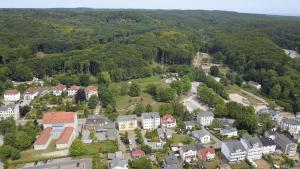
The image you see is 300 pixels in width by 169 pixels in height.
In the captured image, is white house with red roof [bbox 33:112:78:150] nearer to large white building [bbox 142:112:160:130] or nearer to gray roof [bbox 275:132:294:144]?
large white building [bbox 142:112:160:130]

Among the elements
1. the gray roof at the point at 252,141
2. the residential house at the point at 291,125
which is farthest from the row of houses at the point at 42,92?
the residential house at the point at 291,125

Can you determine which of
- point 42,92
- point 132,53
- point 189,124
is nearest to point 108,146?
point 189,124

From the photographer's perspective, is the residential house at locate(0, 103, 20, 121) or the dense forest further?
the dense forest

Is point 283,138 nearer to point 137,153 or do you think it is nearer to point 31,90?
point 137,153

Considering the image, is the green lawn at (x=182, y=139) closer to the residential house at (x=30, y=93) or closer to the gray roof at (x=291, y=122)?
the gray roof at (x=291, y=122)

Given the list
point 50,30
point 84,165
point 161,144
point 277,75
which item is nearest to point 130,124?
point 161,144

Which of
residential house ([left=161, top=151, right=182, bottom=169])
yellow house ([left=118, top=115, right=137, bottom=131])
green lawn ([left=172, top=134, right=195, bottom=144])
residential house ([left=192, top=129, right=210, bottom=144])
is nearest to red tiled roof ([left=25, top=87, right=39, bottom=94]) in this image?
yellow house ([left=118, top=115, right=137, bottom=131])

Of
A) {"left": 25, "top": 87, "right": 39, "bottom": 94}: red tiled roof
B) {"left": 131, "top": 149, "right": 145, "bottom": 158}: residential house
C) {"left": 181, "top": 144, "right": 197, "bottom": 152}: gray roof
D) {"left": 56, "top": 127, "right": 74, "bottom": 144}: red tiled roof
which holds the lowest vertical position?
{"left": 131, "top": 149, "right": 145, "bottom": 158}: residential house

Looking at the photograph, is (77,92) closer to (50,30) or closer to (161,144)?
(161,144)
